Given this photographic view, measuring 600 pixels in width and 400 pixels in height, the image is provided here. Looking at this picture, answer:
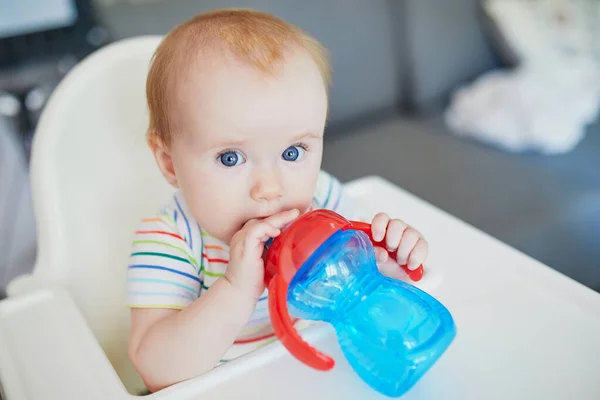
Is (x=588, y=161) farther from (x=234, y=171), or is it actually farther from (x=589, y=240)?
(x=234, y=171)

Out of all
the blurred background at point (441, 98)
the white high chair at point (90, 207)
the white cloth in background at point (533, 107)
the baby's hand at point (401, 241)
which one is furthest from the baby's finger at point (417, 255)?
the white cloth in background at point (533, 107)

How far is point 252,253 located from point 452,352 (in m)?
0.21

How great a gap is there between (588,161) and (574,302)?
0.94m

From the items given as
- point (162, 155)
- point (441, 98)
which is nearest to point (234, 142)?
point (162, 155)

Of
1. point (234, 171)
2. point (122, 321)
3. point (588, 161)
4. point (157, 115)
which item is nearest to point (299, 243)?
point (234, 171)

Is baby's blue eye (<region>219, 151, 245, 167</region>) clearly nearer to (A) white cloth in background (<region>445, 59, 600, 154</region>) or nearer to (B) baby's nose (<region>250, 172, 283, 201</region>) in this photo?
(B) baby's nose (<region>250, 172, 283, 201</region>)

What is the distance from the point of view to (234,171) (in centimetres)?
57

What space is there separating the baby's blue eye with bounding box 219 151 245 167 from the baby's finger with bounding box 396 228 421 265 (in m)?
0.18

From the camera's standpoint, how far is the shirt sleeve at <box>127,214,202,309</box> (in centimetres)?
62

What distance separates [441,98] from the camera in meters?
1.82

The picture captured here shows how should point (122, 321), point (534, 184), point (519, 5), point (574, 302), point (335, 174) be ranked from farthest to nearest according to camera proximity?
1. point (519, 5)
2. point (335, 174)
3. point (534, 184)
4. point (122, 321)
5. point (574, 302)

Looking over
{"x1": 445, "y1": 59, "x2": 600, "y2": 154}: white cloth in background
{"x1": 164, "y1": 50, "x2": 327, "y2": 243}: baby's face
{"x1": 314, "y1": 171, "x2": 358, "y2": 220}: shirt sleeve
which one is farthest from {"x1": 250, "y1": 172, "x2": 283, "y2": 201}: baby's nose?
{"x1": 445, "y1": 59, "x2": 600, "y2": 154}: white cloth in background

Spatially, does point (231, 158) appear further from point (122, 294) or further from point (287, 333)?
point (122, 294)

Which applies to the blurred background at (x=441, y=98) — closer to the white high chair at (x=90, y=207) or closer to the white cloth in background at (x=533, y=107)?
the white cloth in background at (x=533, y=107)
